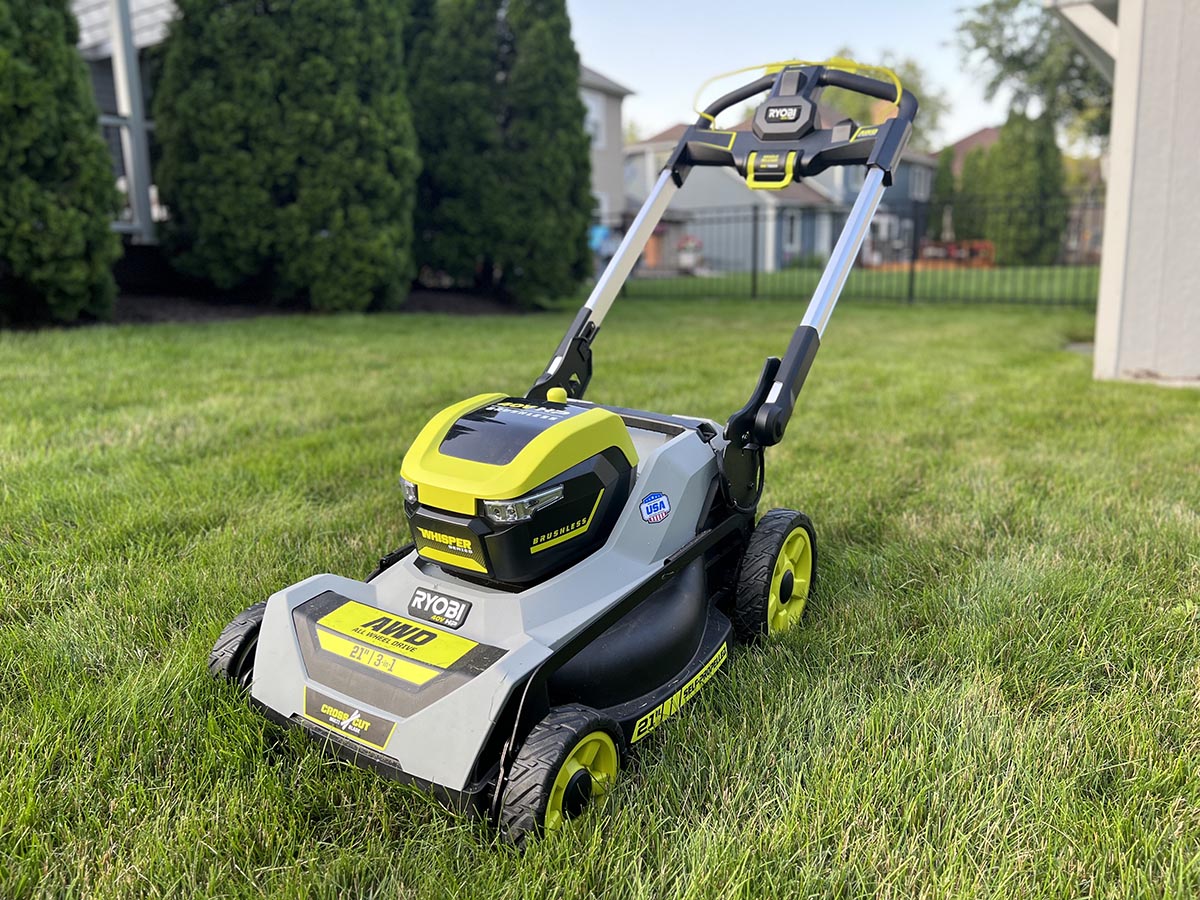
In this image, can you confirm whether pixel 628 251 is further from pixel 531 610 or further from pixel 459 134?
pixel 459 134

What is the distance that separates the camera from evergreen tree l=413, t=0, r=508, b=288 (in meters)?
11.4

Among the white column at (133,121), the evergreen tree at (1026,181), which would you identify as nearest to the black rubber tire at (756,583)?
the white column at (133,121)

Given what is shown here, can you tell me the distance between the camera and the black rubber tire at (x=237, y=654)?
212 cm

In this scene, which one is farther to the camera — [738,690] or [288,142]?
[288,142]

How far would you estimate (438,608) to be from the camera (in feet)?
6.56

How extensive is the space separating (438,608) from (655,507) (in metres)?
0.57

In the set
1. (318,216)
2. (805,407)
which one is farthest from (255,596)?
(318,216)

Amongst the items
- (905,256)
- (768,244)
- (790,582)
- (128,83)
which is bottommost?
(790,582)

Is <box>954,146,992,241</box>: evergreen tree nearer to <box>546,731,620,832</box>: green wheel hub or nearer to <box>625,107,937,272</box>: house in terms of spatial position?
<box>625,107,937,272</box>: house

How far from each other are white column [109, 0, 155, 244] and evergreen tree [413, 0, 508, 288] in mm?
3162

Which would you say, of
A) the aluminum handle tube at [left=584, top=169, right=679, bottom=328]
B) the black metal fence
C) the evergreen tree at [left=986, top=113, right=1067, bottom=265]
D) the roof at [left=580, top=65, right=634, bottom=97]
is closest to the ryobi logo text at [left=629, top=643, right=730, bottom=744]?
the aluminum handle tube at [left=584, top=169, right=679, bottom=328]

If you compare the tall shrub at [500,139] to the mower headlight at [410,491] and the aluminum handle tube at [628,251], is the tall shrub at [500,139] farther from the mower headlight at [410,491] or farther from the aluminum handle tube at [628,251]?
the mower headlight at [410,491]

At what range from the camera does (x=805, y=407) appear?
5555mm

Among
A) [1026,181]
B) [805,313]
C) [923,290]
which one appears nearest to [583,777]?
[805,313]
